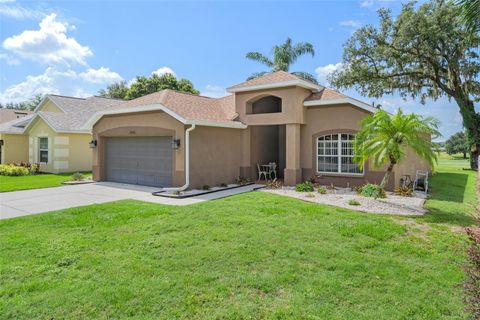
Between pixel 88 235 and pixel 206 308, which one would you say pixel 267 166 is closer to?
pixel 88 235

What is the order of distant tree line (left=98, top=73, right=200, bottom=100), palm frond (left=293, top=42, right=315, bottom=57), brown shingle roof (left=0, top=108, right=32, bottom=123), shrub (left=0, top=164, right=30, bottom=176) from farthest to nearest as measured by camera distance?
distant tree line (left=98, top=73, right=200, bottom=100) < brown shingle roof (left=0, top=108, right=32, bottom=123) < palm frond (left=293, top=42, right=315, bottom=57) < shrub (left=0, top=164, right=30, bottom=176)

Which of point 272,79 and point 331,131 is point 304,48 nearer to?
point 272,79

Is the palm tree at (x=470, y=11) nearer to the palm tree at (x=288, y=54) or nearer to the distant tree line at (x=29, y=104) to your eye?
the palm tree at (x=288, y=54)

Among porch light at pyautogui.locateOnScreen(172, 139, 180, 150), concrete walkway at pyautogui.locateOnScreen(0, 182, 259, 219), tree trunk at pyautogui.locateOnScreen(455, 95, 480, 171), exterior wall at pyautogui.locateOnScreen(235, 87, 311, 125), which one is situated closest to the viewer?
concrete walkway at pyautogui.locateOnScreen(0, 182, 259, 219)

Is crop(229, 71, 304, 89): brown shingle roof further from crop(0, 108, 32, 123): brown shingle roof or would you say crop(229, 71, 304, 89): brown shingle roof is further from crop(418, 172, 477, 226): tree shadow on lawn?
crop(0, 108, 32, 123): brown shingle roof

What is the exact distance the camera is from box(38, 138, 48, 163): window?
23212 mm

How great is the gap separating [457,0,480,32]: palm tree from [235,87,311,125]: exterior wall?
876 centimetres

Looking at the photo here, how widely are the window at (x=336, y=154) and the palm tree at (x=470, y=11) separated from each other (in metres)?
8.27

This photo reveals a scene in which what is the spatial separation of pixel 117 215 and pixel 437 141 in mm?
11899

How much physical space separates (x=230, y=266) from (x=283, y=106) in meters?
11.3


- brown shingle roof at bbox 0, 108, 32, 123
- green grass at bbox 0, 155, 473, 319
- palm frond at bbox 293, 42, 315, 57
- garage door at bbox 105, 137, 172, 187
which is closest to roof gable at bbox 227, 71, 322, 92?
garage door at bbox 105, 137, 172, 187

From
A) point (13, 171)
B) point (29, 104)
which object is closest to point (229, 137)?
point (13, 171)

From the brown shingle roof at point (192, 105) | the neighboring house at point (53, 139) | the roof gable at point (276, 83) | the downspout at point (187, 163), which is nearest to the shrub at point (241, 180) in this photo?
the brown shingle roof at point (192, 105)

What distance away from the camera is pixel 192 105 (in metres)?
16.1
